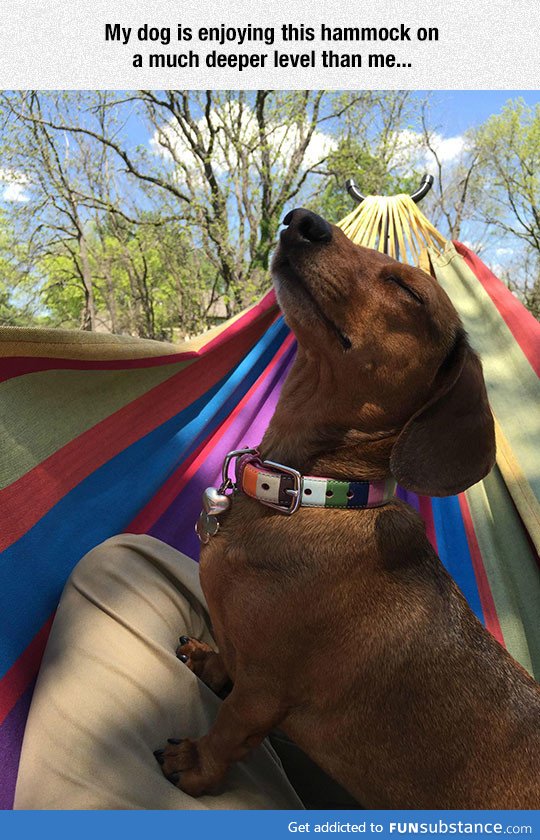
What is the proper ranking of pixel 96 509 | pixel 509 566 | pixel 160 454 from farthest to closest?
pixel 509 566
pixel 160 454
pixel 96 509

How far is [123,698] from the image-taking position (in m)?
1.94

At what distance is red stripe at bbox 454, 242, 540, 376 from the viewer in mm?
3611

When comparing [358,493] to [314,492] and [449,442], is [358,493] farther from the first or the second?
[449,442]

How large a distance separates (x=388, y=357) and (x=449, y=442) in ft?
1.17

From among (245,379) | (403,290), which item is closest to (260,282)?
(245,379)

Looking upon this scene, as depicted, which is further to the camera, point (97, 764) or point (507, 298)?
point (507, 298)

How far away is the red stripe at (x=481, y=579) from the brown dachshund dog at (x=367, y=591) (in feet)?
2.53

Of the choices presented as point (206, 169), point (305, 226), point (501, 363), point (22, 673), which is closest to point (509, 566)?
point (501, 363)

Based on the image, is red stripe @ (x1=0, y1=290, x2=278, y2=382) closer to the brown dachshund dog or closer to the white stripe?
the brown dachshund dog

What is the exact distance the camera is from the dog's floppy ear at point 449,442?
2.00 metres

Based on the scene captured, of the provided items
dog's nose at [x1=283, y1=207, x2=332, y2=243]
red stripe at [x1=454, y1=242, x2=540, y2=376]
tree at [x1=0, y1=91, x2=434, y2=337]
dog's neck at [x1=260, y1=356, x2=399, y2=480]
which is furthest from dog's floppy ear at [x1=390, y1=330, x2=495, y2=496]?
tree at [x1=0, y1=91, x2=434, y2=337]
